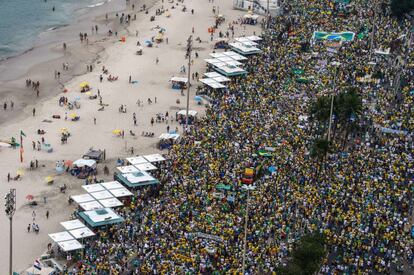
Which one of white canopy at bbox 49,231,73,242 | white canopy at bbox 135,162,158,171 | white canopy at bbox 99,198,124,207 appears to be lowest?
white canopy at bbox 49,231,73,242

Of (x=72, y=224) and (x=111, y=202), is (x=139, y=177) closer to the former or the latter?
(x=111, y=202)

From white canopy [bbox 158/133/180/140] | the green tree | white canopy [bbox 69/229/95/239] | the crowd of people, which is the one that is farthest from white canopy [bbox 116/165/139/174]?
the green tree

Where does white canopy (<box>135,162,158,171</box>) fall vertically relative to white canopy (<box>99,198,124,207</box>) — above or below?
above

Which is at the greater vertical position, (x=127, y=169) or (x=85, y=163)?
(x=127, y=169)

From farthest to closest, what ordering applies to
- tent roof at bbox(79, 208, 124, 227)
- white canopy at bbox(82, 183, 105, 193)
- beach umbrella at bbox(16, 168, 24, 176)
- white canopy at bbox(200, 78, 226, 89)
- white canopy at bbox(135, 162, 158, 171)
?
1. white canopy at bbox(200, 78, 226, 89)
2. beach umbrella at bbox(16, 168, 24, 176)
3. white canopy at bbox(135, 162, 158, 171)
4. white canopy at bbox(82, 183, 105, 193)
5. tent roof at bbox(79, 208, 124, 227)

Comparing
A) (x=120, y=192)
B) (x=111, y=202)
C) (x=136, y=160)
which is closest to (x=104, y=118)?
(x=136, y=160)

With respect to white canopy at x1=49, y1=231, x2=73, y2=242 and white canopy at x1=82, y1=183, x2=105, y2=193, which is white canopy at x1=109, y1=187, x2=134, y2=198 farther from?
white canopy at x1=49, y1=231, x2=73, y2=242

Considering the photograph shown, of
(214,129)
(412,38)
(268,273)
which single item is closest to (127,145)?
(214,129)
